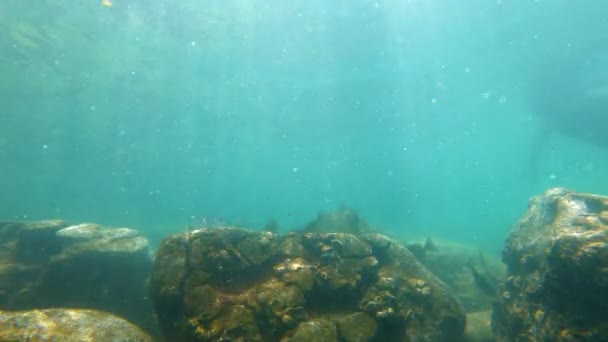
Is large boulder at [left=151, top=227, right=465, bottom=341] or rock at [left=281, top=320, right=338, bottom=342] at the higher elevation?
large boulder at [left=151, top=227, right=465, bottom=341]

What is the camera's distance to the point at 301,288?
18.4ft

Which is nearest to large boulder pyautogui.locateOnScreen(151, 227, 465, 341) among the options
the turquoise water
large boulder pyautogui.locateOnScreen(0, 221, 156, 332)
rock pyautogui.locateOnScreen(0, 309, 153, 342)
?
rock pyautogui.locateOnScreen(0, 309, 153, 342)

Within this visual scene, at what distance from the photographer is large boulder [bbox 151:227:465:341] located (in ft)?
16.6

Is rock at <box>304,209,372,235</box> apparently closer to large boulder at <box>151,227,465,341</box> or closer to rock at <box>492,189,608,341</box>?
large boulder at <box>151,227,465,341</box>

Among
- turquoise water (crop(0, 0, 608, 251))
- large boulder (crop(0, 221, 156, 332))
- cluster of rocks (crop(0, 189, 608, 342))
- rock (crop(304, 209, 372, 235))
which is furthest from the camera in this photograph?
turquoise water (crop(0, 0, 608, 251))

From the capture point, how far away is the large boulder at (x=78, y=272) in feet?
26.0

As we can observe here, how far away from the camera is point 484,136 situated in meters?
60.4

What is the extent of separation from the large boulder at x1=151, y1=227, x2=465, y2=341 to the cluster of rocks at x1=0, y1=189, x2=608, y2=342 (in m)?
0.02

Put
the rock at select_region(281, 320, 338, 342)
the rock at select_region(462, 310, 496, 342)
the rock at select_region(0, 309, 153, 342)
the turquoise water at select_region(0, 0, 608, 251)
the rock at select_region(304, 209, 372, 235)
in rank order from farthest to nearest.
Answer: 1. the turquoise water at select_region(0, 0, 608, 251)
2. the rock at select_region(304, 209, 372, 235)
3. the rock at select_region(462, 310, 496, 342)
4. the rock at select_region(281, 320, 338, 342)
5. the rock at select_region(0, 309, 153, 342)

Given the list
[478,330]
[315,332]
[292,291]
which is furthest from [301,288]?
[478,330]

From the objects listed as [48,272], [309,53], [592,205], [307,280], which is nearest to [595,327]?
[592,205]

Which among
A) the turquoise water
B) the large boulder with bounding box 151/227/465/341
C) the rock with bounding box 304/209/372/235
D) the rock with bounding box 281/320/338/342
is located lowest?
the rock with bounding box 281/320/338/342

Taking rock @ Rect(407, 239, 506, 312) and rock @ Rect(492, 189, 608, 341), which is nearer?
rock @ Rect(492, 189, 608, 341)

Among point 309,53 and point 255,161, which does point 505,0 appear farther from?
point 255,161
